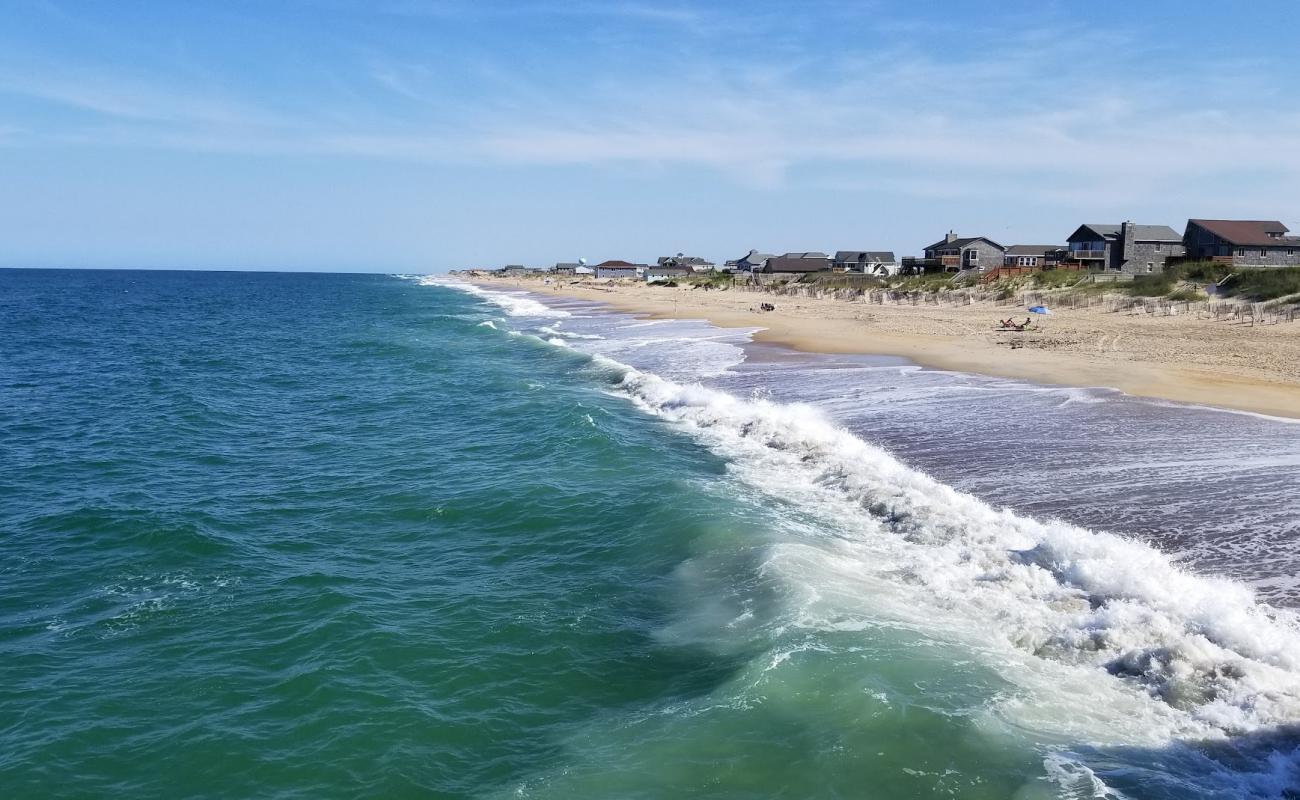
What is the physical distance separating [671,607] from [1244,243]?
234ft

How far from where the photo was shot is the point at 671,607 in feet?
37.7

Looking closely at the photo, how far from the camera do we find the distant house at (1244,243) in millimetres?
63531

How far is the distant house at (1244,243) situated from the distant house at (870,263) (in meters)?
47.6

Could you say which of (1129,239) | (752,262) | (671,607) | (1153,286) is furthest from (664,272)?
(671,607)

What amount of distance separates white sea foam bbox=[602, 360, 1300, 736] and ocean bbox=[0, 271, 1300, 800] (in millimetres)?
46

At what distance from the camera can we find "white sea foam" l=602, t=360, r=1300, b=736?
27.5ft

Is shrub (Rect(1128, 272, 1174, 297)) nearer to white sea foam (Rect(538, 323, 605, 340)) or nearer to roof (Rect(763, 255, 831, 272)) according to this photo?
white sea foam (Rect(538, 323, 605, 340))

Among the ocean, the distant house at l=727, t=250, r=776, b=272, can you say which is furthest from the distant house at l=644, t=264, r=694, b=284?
the ocean

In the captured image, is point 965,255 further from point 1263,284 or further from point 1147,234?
point 1263,284

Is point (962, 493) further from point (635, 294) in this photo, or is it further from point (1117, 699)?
point (635, 294)

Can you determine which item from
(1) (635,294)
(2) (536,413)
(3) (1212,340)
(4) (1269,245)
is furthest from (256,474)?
(1) (635,294)

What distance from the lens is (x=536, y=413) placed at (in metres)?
26.2

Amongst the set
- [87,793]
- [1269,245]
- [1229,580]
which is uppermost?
[1269,245]

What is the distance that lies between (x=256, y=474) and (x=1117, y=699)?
57.2ft
